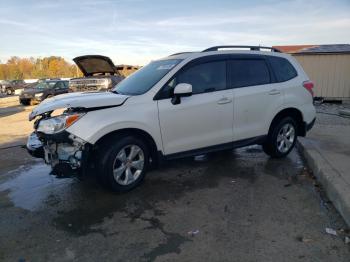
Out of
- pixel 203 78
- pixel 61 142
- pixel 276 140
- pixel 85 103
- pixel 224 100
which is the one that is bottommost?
pixel 276 140

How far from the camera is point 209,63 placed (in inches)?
205

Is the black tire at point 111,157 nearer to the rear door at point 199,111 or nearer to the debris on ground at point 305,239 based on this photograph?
the rear door at point 199,111

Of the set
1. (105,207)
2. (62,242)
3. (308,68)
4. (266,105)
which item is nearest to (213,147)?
(266,105)

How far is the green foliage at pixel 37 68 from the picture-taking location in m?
91.9

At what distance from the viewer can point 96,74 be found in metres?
13.4

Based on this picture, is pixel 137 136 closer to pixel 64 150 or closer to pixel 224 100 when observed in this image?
pixel 64 150

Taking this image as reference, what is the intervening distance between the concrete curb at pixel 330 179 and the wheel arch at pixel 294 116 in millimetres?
377

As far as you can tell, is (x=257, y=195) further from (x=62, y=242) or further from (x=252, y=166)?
(x=62, y=242)

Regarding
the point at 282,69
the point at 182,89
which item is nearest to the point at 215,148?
the point at 182,89

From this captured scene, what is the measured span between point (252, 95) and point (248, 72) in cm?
41

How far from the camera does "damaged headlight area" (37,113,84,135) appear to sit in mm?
4165

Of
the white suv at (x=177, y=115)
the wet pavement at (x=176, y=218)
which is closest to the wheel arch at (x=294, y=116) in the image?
the white suv at (x=177, y=115)

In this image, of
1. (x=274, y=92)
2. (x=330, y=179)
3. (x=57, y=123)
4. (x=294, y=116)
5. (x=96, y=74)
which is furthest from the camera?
(x=96, y=74)

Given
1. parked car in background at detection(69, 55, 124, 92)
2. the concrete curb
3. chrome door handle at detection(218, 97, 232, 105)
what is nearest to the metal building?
parked car in background at detection(69, 55, 124, 92)
